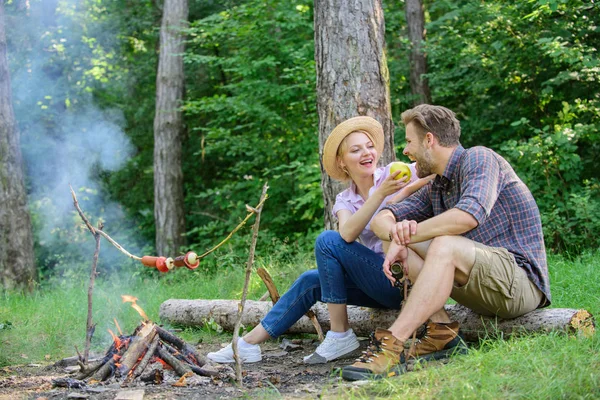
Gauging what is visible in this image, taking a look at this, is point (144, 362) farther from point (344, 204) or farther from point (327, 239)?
point (344, 204)

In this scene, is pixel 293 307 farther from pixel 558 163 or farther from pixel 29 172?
pixel 29 172

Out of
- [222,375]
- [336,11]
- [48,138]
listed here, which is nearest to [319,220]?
[336,11]

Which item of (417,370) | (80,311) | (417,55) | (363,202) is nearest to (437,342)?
(417,370)

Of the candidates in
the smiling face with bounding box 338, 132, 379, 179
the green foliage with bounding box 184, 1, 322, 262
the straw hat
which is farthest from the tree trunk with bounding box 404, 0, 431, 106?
the smiling face with bounding box 338, 132, 379, 179

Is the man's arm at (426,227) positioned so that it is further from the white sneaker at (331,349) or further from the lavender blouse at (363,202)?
the white sneaker at (331,349)

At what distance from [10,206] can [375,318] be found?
650 cm

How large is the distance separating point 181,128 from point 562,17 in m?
7.08

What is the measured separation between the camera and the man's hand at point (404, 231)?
12.1 ft

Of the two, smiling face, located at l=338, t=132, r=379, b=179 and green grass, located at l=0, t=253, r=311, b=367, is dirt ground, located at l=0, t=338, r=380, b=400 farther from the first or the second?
smiling face, located at l=338, t=132, r=379, b=179

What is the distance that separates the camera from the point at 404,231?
3695 mm

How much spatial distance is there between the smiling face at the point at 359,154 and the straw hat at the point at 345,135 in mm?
36

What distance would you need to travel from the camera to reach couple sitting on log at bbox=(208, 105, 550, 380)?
3.57 metres

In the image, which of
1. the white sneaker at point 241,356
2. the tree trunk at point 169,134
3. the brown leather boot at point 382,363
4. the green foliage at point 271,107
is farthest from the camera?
the tree trunk at point 169,134

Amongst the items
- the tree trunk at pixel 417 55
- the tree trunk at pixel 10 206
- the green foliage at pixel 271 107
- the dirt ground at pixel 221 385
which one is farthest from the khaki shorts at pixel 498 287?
the tree trunk at pixel 417 55
